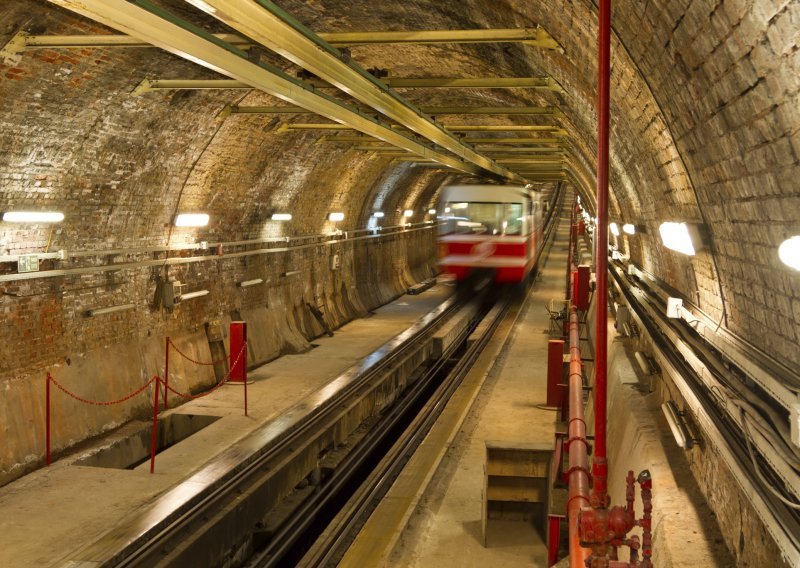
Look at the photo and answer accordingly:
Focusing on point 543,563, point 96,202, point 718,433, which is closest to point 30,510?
point 96,202

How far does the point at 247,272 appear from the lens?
1590 centimetres

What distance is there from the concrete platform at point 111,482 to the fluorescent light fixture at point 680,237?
560cm

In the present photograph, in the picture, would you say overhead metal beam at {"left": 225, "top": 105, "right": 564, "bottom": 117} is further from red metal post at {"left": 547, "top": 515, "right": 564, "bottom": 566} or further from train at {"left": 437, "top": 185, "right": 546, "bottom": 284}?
train at {"left": 437, "top": 185, "right": 546, "bottom": 284}

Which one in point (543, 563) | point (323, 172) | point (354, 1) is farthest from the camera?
point (323, 172)

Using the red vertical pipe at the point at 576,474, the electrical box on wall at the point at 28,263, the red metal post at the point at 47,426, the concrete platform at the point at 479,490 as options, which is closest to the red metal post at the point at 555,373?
the concrete platform at the point at 479,490

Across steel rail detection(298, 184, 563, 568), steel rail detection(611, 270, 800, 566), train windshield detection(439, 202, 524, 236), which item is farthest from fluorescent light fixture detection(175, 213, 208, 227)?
train windshield detection(439, 202, 524, 236)

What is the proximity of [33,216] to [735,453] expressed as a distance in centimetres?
792

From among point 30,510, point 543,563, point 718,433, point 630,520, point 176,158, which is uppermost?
point 176,158

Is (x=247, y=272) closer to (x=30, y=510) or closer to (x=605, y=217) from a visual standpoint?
(x=30, y=510)

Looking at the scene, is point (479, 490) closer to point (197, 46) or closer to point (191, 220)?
point (197, 46)

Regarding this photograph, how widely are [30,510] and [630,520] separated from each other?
638 cm

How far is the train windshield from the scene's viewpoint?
66.6ft

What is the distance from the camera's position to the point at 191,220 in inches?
509

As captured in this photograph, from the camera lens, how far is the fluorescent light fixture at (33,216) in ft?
28.9
